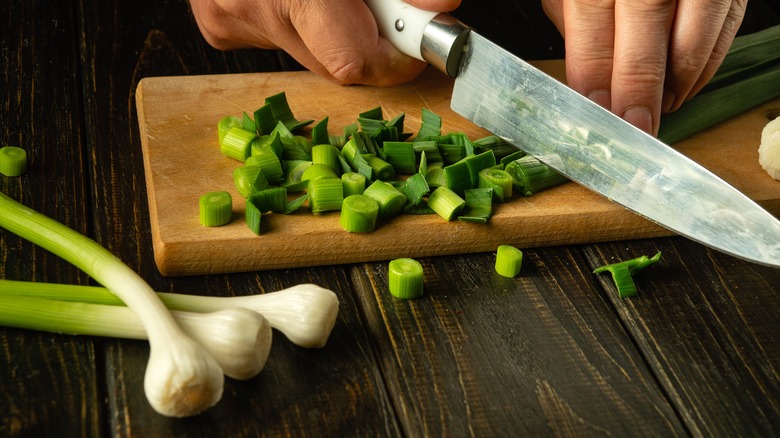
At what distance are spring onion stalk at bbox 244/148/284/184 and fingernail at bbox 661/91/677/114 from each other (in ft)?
2.96

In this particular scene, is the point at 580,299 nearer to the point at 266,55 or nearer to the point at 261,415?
the point at 261,415

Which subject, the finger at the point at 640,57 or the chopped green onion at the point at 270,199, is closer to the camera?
the chopped green onion at the point at 270,199

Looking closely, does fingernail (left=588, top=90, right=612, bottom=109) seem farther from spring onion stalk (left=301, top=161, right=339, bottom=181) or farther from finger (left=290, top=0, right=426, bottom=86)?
spring onion stalk (left=301, top=161, right=339, bottom=181)

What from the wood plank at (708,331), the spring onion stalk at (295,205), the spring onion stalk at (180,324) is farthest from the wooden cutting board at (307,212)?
the spring onion stalk at (180,324)

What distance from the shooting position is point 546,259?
1.99 m

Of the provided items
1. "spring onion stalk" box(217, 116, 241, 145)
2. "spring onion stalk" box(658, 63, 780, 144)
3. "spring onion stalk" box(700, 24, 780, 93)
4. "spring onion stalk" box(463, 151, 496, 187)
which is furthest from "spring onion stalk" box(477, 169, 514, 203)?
"spring onion stalk" box(700, 24, 780, 93)

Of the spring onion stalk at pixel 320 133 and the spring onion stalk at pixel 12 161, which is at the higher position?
the spring onion stalk at pixel 320 133

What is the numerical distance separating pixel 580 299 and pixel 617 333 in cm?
11

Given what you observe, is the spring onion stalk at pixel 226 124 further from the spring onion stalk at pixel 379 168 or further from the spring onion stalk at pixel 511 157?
the spring onion stalk at pixel 511 157

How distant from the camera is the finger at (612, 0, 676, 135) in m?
2.08

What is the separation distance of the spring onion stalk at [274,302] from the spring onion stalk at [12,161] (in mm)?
430

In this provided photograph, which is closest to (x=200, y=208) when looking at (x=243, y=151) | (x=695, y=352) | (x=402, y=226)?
(x=243, y=151)

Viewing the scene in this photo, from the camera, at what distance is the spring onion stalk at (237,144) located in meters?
2.08

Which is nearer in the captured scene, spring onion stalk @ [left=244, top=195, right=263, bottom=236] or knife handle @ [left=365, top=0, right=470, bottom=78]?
spring onion stalk @ [left=244, top=195, right=263, bottom=236]
